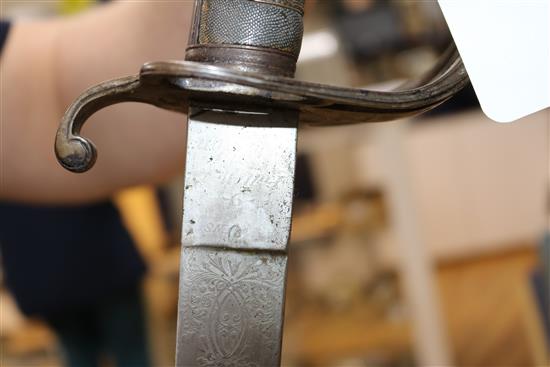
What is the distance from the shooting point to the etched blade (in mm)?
399

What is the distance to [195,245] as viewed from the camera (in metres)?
0.40

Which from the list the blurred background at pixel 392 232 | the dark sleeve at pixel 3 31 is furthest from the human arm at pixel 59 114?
the blurred background at pixel 392 232

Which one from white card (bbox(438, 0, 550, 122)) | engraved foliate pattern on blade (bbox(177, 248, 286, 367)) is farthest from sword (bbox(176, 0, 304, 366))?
white card (bbox(438, 0, 550, 122))

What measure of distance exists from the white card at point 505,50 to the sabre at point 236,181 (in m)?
0.04

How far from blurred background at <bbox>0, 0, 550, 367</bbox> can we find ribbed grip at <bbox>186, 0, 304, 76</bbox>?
0.50 ft

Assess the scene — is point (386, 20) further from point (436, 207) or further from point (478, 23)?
point (478, 23)

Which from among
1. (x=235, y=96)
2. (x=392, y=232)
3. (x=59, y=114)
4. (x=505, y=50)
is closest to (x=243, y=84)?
(x=235, y=96)

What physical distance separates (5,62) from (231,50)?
36cm

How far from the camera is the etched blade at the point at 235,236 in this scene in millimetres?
399

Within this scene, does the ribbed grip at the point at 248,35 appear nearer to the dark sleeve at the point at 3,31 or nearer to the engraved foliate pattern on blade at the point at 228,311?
the engraved foliate pattern on blade at the point at 228,311

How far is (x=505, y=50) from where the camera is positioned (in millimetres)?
443

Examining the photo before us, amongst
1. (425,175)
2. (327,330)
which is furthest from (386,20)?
(327,330)

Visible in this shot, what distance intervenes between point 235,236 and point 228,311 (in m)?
0.04

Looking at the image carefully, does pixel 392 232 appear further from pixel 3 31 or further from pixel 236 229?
pixel 236 229
